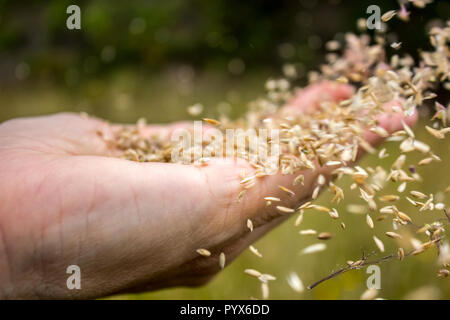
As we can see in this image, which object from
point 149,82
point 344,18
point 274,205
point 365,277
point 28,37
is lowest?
point 365,277

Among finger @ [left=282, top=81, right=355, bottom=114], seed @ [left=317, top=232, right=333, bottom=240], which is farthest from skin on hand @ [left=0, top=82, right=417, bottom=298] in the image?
finger @ [left=282, top=81, right=355, bottom=114]

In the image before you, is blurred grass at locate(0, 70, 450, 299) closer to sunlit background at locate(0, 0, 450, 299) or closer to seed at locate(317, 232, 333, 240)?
sunlit background at locate(0, 0, 450, 299)

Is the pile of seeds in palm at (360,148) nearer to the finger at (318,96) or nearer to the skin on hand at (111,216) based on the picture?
the skin on hand at (111,216)

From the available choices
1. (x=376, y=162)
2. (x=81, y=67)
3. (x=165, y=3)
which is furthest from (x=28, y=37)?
(x=376, y=162)

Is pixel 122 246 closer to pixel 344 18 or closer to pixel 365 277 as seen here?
pixel 365 277

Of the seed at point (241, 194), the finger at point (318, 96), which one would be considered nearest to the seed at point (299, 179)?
the seed at point (241, 194)

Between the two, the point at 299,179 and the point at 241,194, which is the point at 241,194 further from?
the point at 299,179
